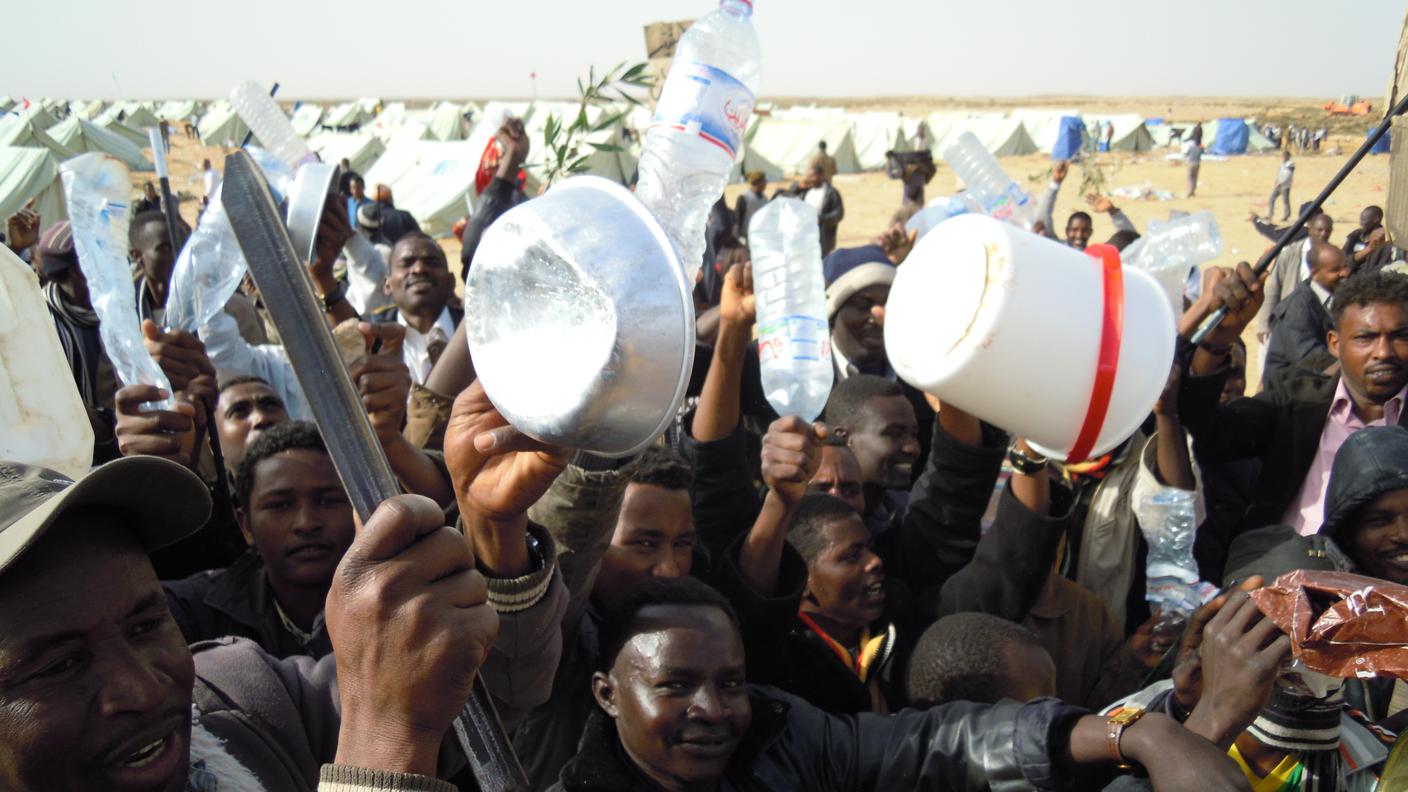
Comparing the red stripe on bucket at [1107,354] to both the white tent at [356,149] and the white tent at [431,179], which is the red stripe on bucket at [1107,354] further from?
the white tent at [356,149]

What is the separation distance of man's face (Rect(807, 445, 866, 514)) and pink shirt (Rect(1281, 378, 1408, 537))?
1.55 meters

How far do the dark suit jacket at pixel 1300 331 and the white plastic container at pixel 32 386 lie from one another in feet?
19.1

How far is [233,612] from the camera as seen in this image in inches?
98.4

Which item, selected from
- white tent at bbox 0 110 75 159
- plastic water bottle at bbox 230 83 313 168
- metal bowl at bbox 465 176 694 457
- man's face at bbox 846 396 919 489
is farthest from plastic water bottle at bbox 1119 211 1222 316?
white tent at bbox 0 110 75 159

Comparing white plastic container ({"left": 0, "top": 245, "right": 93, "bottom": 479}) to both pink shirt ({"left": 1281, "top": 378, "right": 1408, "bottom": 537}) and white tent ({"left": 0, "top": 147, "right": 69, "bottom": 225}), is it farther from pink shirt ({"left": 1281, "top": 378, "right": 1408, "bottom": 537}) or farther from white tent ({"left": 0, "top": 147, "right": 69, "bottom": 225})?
white tent ({"left": 0, "top": 147, "right": 69, "bottom": 225})

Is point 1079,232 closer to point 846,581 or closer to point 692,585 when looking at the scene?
point 846,581

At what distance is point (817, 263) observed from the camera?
3996 millimetres

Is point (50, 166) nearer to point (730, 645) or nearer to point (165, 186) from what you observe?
point (165, 186)

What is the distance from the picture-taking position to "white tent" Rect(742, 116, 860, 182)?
34.0 m

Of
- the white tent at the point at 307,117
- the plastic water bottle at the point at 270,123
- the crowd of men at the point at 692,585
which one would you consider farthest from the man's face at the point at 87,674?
the white tent at the point at 307,117

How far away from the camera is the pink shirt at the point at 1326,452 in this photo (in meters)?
3.72

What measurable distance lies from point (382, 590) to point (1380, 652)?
1.52m

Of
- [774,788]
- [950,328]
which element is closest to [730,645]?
[774,788]

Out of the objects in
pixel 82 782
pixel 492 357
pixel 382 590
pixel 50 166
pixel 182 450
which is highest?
pixel 492 357
